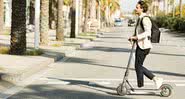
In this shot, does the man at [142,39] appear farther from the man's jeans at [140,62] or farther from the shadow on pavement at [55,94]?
the shadow on pavement at [55,94]

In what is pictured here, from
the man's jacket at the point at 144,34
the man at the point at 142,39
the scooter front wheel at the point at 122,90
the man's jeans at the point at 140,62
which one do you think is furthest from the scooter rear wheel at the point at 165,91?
the man's jacket at the point at 144,34

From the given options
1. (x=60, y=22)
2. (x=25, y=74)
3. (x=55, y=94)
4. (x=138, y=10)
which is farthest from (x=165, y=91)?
(x=60, y=22)

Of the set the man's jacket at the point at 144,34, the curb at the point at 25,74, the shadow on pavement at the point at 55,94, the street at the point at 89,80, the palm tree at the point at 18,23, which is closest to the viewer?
the man's jacket at the point at 144,34

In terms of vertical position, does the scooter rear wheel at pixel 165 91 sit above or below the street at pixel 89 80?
above

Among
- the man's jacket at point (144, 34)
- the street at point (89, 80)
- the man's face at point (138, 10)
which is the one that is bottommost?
the street at point (89, 80)

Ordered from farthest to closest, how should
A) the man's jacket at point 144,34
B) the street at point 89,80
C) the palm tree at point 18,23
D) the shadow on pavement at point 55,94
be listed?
the palm tree at point 18,23
the street at point 89,80
the shadow on pavement at point 55,94
the man's jacket at point 144,34

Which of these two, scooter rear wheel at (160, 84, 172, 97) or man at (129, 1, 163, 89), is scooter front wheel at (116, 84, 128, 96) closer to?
man at (129, 1, 163, 89)

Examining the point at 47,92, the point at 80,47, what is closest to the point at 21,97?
the point at 47,92

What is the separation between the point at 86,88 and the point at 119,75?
322 centimetres

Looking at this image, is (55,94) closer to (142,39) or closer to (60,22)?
(142,39)

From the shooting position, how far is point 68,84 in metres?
13.2

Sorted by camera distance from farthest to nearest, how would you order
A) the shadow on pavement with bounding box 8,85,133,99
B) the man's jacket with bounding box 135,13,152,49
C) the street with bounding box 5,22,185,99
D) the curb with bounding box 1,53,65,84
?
1. the curb with bounding box 1,53,65,84
2. the street with bounding box 5,22,185,99
3. the shadow on pavement with bounding box 8,85,133,99
4. the man's jacket with bounding box 135,13,152,49

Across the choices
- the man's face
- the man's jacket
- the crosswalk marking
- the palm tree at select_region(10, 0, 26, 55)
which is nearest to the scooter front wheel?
the man's jacket

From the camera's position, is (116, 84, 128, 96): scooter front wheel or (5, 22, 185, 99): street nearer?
(116, 84, 128, 96): scooter front wheel
